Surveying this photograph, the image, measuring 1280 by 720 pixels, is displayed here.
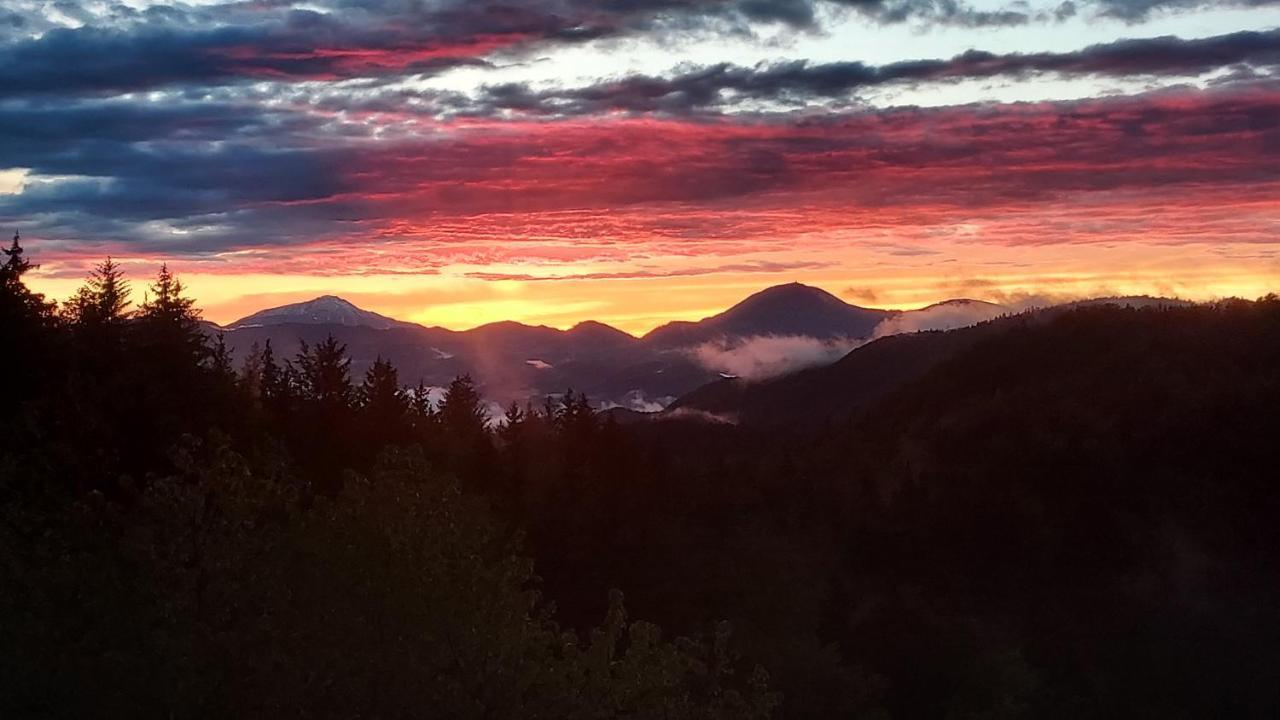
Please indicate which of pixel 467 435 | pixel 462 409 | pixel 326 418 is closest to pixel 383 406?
pixel 326 418

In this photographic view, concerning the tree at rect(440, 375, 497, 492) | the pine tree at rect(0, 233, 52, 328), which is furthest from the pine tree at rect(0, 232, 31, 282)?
the tree at rect(440, 375, 497, 492)

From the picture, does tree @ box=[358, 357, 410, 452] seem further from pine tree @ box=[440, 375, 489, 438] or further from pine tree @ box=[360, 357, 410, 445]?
A: pine tree @ box=[440, 375, 489, 438]

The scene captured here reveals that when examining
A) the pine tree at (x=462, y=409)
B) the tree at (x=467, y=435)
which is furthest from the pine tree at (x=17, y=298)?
the pine tree at (x=462, y=409)

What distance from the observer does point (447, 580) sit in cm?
2547

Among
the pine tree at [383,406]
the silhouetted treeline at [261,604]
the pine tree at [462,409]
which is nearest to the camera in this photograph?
the silhouetted treeline at [261,604]

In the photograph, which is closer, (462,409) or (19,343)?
(19,343)

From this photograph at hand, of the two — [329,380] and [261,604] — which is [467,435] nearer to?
[329,380]

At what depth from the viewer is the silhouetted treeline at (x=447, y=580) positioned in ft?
73.5

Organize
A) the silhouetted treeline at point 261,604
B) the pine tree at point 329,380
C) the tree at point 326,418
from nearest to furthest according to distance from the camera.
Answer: the silhouetted treeline at point 261,604
the tree at point 326,418
the pine tree at point 329,380

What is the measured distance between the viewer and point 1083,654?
99.4 meters

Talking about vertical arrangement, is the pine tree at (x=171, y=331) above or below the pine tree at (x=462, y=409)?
above

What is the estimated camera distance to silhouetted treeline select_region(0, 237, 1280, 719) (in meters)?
22.4

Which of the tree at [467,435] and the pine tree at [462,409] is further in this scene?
the pine tree at [462,409]

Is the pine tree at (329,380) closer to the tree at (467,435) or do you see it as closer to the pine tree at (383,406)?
the pine tree at (383,406)
